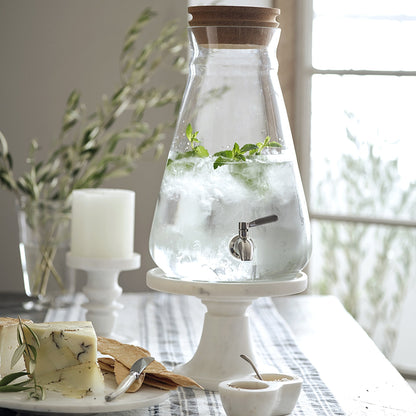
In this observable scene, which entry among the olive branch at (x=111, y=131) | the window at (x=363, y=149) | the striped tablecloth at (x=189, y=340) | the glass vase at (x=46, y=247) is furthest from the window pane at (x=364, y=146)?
the glass vase at (x=46, y=247)

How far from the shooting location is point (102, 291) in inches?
52.2

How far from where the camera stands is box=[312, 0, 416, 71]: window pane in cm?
200

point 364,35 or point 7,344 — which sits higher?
point 364,35

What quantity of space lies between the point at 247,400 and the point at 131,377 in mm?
133

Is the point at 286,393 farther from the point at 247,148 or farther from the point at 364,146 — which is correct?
the point at 364,146

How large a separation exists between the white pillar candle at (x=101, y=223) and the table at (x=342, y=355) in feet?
0.57

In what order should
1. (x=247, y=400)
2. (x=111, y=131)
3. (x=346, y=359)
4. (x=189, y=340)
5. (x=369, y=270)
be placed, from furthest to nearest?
(x=369, y=270)
(x=111, y=131)
(x=189, y=340)
(x=346, y=359)
(x=247, y=400)

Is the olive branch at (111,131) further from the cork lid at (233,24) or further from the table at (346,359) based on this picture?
the cork lid at (233,24)

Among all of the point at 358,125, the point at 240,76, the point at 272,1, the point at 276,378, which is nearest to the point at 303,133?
the point at 358,125

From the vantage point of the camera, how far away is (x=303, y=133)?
6.88 ft

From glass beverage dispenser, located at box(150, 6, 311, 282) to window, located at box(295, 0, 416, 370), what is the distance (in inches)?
39.9

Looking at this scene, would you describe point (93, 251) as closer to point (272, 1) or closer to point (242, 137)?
point (242, 137)

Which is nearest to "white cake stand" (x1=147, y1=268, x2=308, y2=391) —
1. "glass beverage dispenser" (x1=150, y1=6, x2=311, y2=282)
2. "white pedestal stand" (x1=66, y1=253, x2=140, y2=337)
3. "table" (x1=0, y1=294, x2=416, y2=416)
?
"glass beverage dispenser" (x1=150, y1=6, x2=311, y2=282)

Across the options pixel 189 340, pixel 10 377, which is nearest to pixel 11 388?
pixel 10 377
